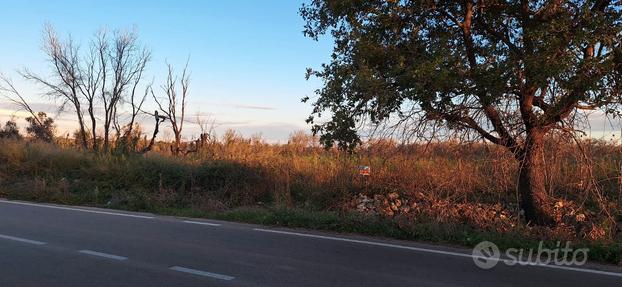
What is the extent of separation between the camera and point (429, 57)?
32.1 ft

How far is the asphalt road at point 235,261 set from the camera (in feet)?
22.5

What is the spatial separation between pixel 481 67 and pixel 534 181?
3.19 m

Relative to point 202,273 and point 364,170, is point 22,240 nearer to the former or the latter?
point 202,273

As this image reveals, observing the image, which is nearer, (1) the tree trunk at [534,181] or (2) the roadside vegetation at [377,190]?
(2) the roadside vegetation at [377,190]

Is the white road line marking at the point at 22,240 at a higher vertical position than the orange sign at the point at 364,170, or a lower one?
lower

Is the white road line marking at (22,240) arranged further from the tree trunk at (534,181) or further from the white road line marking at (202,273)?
the tree trunk at (534,181)

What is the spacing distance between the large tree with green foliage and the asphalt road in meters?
2.70

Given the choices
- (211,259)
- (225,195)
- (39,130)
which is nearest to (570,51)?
(211,259)

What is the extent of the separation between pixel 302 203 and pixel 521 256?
726 centimetres

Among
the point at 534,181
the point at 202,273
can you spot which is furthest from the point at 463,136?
the point at 202,273

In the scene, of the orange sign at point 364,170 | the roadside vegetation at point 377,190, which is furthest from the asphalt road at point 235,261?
the orange sign at point 364,170

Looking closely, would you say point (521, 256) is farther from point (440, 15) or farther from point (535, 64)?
point (440, 15)

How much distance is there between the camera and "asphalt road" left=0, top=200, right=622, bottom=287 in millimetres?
6871

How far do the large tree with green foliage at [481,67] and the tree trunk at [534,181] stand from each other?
0.02 m
